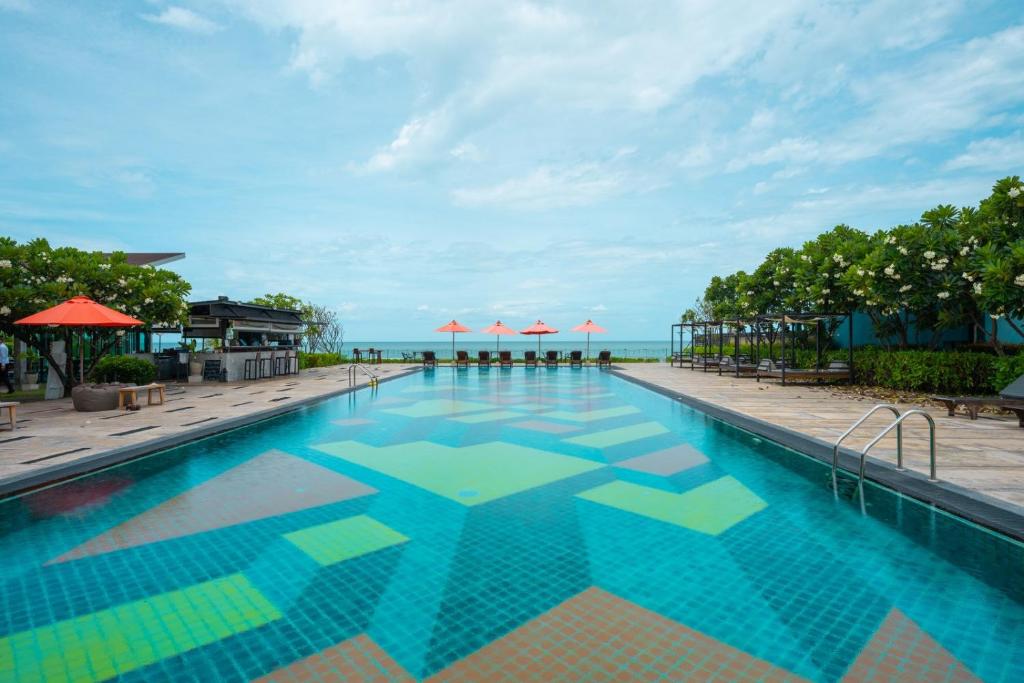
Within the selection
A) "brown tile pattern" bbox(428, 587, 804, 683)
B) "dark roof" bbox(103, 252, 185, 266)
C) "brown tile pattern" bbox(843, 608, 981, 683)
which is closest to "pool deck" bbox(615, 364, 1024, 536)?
"brown tile pattern" bbox(843, 608, 981, 683)

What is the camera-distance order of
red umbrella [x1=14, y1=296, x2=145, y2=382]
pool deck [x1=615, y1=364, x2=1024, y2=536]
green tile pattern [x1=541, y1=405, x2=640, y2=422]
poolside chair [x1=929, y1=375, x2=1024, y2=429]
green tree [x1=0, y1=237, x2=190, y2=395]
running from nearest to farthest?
pool deck [x1=615, y1=364, x2=1024, y2=536]
poolside chair [x1=929, y1=375, x2=1024, y2=429]
red umbrella [x1=14, y1=296, x2=145, y2=382]
green tile pattern [x1=541, y1=405, x2=640, y2=422]
green tree [x1=0, y1=237, x2=190, y2=395]

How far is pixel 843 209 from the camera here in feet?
66.1

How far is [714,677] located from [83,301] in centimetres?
1220

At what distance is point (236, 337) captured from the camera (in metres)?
17.8

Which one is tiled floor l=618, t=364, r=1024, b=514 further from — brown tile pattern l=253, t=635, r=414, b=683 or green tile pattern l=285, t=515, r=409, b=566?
green tile pattern l=285, t=515, r=409, b=566

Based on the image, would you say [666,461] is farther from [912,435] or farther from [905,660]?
[905,660]

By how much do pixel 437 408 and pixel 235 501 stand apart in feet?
20.6

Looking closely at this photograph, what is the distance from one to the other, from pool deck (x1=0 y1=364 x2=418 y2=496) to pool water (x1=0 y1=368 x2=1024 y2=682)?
425mm

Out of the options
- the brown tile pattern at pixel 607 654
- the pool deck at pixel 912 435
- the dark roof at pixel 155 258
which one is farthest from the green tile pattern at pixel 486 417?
the dark roof at pixel 155 258

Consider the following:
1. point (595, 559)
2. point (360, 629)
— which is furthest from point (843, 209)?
point (360, 629)

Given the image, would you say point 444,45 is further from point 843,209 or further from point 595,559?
point 843,209

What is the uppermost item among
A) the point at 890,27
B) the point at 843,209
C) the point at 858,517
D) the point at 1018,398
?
the point at 890,27

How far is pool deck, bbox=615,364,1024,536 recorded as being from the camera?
178 inches

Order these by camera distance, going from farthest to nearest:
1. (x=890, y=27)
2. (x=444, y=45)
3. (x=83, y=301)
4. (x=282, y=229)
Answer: (x=282, y=229) → (x=444, y=45) → (x=890, y=27) → (x=83, y=301)
